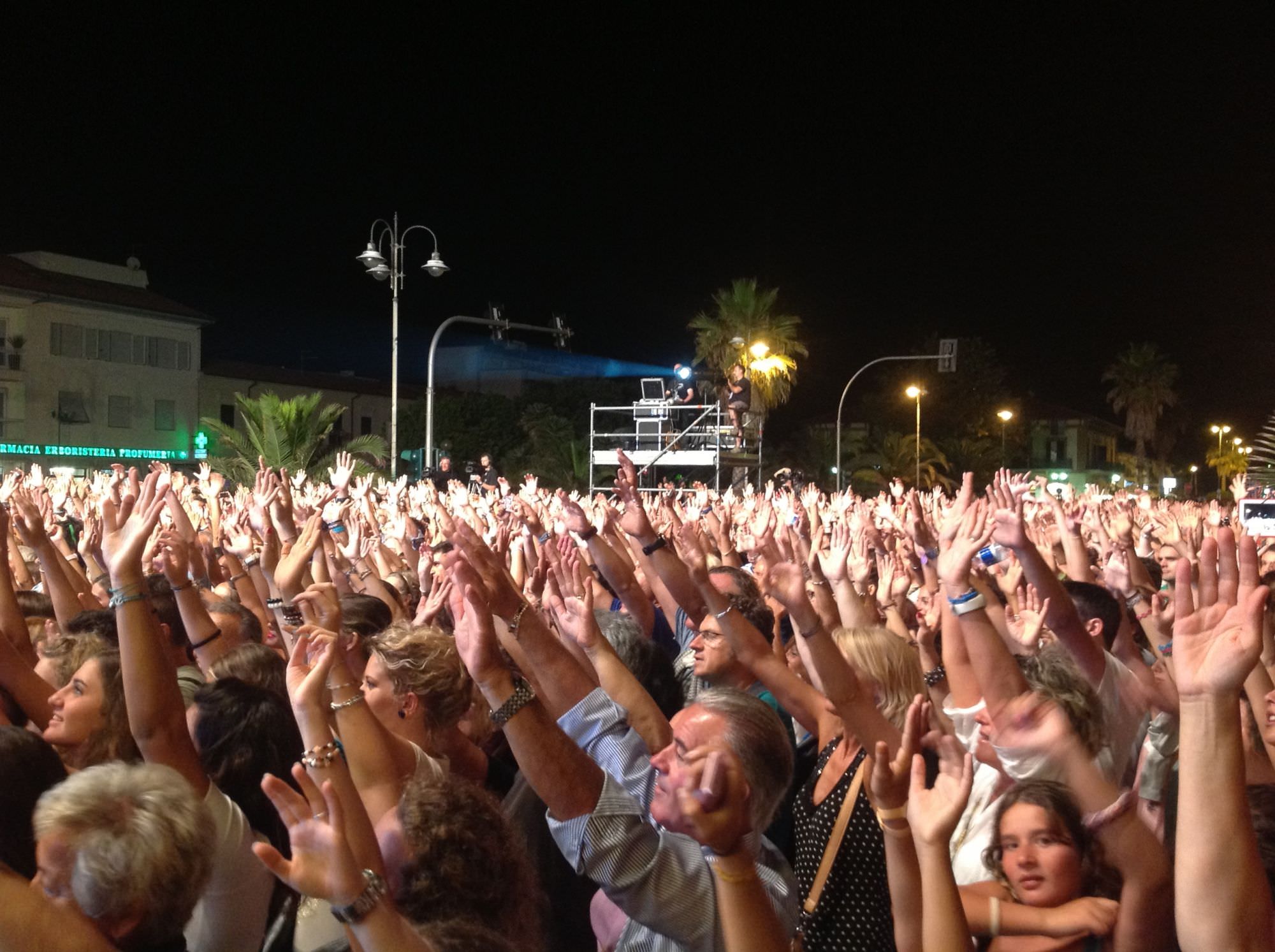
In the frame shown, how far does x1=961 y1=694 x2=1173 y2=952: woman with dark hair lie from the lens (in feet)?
8.82

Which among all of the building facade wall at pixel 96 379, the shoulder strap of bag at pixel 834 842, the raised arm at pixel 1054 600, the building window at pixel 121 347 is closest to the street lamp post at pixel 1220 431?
the building facade wall at pixel 96 379

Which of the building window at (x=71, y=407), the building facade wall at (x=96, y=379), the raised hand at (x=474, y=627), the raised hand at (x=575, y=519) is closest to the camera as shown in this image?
the raised hand at (x=474, y=627)

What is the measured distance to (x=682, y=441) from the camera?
24.5 metres

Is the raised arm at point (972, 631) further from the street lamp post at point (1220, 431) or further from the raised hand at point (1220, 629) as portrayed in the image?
the street lamp post at point (1220, 431)

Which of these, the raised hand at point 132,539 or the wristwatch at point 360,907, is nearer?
the wristwatch at point 360,907

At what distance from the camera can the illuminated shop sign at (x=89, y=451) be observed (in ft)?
125

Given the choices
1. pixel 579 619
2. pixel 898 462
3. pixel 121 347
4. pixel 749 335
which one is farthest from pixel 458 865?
pixel 898 462

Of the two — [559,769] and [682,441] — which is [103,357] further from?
[559,769]

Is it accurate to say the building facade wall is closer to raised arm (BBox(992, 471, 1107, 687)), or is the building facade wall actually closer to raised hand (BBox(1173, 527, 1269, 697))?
raised arm (BBox(992, 471, 1107, 687))

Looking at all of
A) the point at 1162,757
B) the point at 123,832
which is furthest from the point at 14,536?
the point at 1162,757

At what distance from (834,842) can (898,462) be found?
54.1 meters

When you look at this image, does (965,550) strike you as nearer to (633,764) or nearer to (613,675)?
(613,675)

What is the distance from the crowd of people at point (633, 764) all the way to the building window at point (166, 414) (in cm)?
4693

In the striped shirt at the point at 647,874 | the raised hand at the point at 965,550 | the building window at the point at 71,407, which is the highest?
the building window at the point at 71,407
